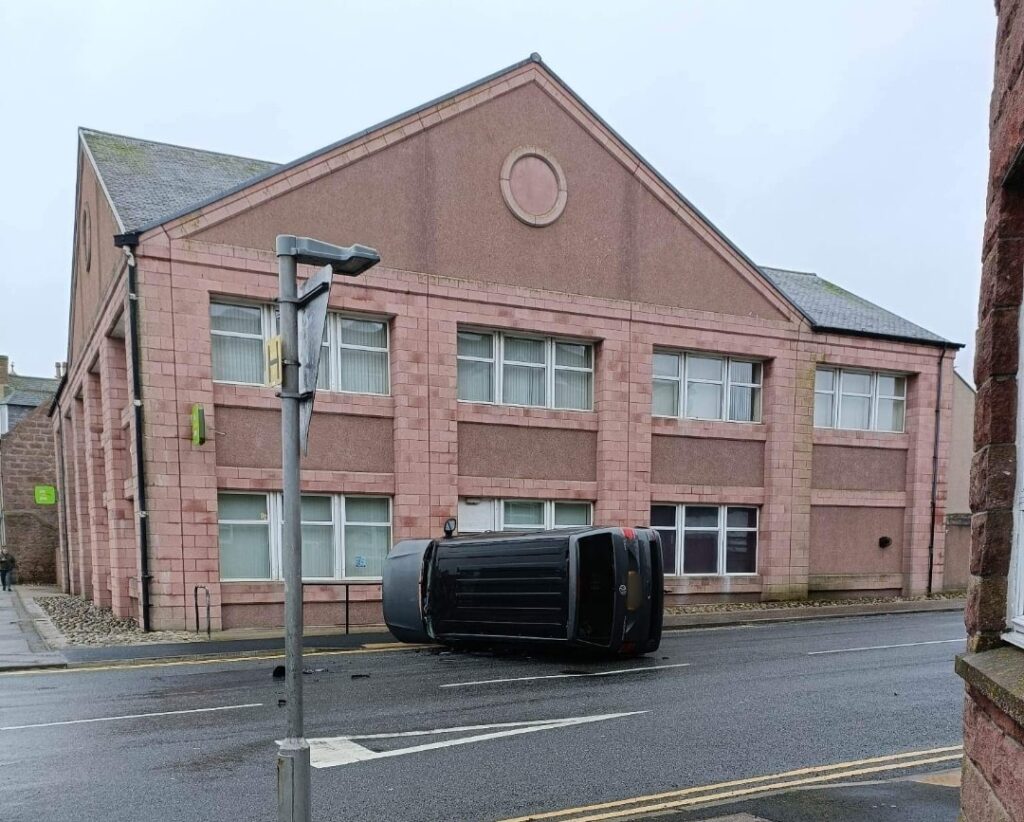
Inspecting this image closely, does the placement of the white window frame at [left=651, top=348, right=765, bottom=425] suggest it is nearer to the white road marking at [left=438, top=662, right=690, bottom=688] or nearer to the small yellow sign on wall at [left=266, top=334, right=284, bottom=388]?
the white road marking at [left=438, top=662, right=690, bottom=688]

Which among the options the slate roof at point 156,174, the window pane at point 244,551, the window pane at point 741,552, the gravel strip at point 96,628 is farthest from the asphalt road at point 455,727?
the slate roof at point 156,174

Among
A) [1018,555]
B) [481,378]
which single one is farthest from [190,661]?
[1018,555]

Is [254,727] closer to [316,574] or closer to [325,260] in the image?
[325,260]

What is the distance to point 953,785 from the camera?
541 cm

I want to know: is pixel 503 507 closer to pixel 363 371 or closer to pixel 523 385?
pixel 523 385

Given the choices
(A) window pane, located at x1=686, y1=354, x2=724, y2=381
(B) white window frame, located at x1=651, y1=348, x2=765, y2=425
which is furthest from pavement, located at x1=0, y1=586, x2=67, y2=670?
(A) window pane, located at x1=686, y1=354, x2=724, y2=381

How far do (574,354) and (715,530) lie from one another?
619cm

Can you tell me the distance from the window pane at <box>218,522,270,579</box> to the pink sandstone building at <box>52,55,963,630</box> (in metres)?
0.06

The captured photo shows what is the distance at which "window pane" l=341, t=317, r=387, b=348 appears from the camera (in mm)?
15938

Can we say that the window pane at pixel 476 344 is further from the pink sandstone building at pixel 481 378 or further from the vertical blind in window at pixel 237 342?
the vertical blind in window at pixel 237 342

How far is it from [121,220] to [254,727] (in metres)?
11.2

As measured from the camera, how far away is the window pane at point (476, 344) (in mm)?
17125

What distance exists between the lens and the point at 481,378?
56.7 feet

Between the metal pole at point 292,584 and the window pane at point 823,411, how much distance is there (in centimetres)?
1984
